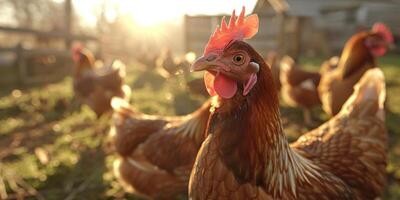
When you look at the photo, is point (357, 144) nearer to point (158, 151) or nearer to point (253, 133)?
point (253, 133)

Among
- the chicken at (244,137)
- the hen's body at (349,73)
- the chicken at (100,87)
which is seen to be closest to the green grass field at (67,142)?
the chicken at (100,87)

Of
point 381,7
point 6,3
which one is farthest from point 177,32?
point 381,7

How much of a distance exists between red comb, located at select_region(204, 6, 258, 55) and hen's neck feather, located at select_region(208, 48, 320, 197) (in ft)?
0.62

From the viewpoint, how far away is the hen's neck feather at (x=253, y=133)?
5.66 feet

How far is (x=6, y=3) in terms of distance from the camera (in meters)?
34.1

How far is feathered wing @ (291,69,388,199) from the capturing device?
7.82ft

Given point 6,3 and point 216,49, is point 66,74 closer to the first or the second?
point 216,49

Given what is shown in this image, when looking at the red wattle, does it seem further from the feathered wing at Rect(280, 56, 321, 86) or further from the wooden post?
the wooden post

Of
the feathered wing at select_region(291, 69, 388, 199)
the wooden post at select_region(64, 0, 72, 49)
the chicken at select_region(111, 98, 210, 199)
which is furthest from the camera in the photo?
the wooden post at select_region(64, 0, 72, 49)

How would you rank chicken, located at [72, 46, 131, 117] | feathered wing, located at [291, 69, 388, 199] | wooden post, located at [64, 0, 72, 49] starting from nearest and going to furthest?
feathered wing, located at [291, 69, 388, 199]
chicken, located at [72, 46, 131, 117]
wooden post, located at [64, 0, 72, 49]

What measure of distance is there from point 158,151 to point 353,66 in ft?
Answer: 11.4

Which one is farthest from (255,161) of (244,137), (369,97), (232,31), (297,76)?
(297,76)

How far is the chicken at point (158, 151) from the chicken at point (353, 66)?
8.57ft

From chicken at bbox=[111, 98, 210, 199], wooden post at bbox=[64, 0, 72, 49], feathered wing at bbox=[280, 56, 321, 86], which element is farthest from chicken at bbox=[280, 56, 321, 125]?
wooden post at bbox=[64, 0, 72, 49]
